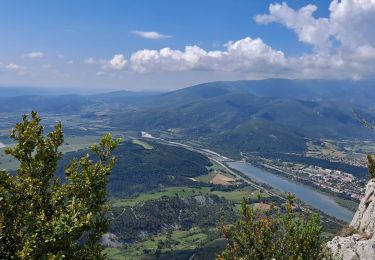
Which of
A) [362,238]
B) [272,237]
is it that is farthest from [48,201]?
[362,238]

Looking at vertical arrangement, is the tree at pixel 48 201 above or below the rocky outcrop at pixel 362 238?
above

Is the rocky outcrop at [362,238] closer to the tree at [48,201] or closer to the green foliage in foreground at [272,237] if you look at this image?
the green foliage in foreground at [272,237]

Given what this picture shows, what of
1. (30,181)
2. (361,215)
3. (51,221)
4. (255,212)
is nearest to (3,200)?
(30,181)

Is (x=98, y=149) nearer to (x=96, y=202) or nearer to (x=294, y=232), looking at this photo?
(x=96, y=202)

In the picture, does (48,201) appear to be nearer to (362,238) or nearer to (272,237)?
(272,237)

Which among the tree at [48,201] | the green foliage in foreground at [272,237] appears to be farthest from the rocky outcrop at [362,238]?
the tree at [48,201]

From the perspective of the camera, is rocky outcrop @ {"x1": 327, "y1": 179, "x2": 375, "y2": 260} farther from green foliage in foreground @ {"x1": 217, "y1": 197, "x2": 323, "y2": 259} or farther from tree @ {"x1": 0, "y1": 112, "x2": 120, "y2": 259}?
tree @ {"x1": 0, "y1": 112, "x2": 120, "y2": 259}

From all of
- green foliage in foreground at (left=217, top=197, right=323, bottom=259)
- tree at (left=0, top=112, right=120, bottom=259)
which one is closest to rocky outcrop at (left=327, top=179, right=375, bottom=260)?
green foliage in foreground at (left=217, top=197, right=323, bottom=259)
